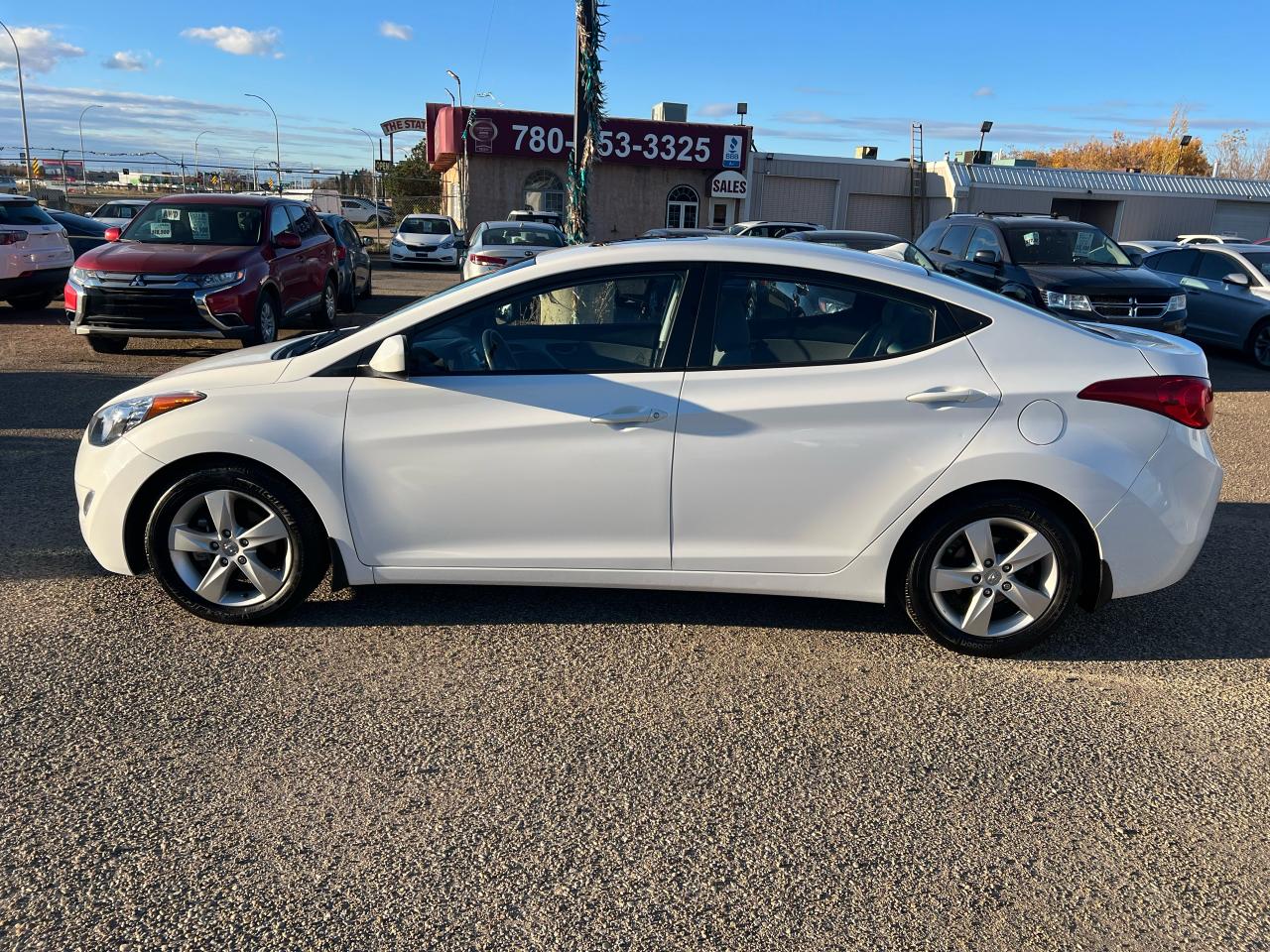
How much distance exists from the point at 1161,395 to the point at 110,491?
441cm

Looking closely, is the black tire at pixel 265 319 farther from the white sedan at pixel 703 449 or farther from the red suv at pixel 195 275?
the white sedan at pixel 703 449

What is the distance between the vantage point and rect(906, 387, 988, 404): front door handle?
13.2ft

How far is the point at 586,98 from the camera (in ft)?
37.5

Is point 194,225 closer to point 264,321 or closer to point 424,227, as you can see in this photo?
point 264,321

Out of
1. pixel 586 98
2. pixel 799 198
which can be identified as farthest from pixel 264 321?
pixel 799 198

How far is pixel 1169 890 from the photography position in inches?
111

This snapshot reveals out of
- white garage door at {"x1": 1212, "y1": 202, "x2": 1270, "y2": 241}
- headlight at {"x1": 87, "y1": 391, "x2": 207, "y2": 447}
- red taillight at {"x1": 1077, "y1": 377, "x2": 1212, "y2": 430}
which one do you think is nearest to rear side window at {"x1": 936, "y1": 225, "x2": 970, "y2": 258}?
red taillight at {"x1": 1077, "y1": 377, "x2": 1212, "y2": 430}

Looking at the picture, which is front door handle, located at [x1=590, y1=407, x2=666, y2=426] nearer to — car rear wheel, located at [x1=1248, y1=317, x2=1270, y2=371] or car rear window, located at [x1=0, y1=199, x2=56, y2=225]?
car rear wheel, located at [x1=1248, y1=317, x2=1270, y2=371]

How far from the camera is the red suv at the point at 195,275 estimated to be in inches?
418

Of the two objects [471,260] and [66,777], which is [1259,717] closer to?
[66,777]

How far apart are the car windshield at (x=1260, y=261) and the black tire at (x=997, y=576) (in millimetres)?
11926

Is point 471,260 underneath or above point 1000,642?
above

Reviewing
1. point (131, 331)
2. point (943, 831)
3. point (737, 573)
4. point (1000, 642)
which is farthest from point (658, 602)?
point (131, 331)

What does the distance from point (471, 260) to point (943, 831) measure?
13012 millimetres
